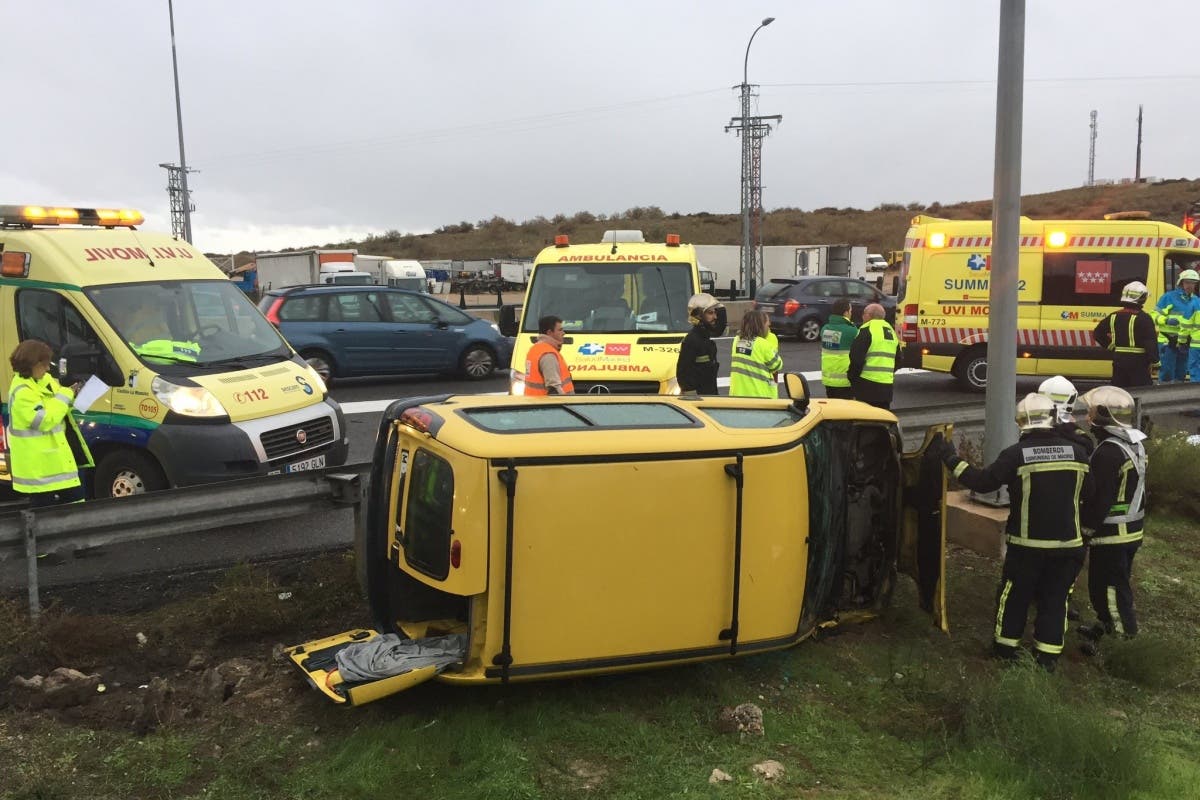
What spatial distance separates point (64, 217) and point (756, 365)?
586 cm

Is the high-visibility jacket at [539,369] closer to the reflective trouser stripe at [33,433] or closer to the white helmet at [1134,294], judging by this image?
the reflective trouser stripe at [33,433]

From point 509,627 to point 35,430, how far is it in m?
3.88

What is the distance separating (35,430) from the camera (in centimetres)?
588

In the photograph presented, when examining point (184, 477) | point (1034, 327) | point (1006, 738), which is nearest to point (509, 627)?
point (1006, 738)

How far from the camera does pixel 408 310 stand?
14.6 meters

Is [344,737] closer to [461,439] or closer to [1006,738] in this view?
[461,439]

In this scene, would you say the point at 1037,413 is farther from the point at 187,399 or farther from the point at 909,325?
the point at 909,325

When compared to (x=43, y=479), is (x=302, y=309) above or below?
above

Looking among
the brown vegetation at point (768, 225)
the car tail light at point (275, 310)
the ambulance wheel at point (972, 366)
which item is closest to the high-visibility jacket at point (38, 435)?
the car tail light at point (275, 310)

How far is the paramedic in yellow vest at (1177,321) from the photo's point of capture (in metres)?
11.3

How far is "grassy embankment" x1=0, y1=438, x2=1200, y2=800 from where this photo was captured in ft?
11.4

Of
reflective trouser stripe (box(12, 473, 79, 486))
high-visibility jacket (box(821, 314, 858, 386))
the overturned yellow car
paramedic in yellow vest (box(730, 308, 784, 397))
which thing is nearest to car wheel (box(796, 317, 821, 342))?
high-visibility jacket (box(821, 314, 858, 386))

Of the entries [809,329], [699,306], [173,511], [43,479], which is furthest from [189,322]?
[809,329]

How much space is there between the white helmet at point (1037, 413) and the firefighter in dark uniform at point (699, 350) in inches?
122
